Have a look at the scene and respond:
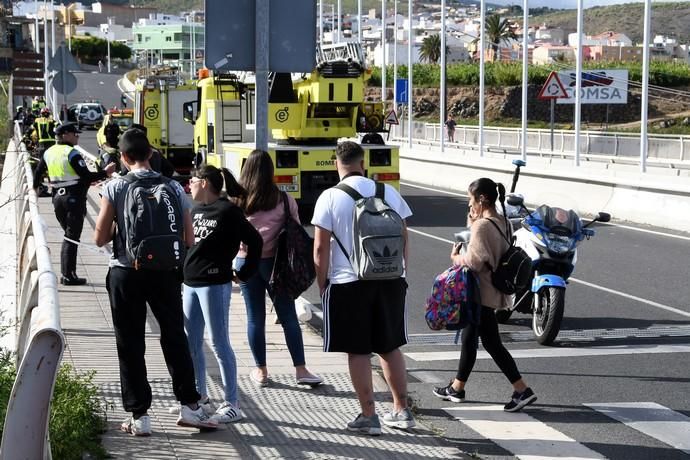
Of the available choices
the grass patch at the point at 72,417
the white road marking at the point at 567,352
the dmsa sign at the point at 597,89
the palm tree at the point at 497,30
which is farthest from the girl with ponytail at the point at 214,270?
the palm tree at the point at 497,30

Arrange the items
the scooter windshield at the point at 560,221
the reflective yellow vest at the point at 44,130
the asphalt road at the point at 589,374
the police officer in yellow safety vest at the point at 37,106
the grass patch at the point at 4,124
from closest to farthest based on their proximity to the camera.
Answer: the asphalt road at the point at 589,374, the scooter windshield at the point at 560,221, the grass patch at the point at 4,124, the reflective yellow vest at the point at 44,130, the police officer in yellow safety vest at the point at 37,106

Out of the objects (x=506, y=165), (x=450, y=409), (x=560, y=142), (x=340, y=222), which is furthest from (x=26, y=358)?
(x=560, y=142)

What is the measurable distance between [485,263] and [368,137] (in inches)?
597

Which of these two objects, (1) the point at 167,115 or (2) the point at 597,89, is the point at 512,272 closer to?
(1) the point at 167,115

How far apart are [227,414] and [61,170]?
688 centimetres

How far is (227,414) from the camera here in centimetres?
718

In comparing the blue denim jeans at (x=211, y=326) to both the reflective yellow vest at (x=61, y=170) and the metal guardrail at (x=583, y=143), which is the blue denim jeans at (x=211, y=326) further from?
the metal guardrail at (x=583, y=143)

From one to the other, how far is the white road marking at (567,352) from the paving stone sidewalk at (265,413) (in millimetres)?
940

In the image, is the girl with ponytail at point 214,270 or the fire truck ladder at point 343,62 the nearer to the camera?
the girl with ponytail at point 214,270

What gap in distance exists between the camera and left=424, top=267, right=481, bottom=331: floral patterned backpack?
804 cm

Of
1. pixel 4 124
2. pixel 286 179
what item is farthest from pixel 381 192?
pixel 286 179

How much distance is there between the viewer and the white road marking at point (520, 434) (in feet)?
23.0

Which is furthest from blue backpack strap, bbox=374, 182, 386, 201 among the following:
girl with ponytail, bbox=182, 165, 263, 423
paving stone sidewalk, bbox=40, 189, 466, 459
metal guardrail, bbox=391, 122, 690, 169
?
metal guardrail, bbox=391, 122, 690, 169

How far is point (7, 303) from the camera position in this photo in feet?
38.1
